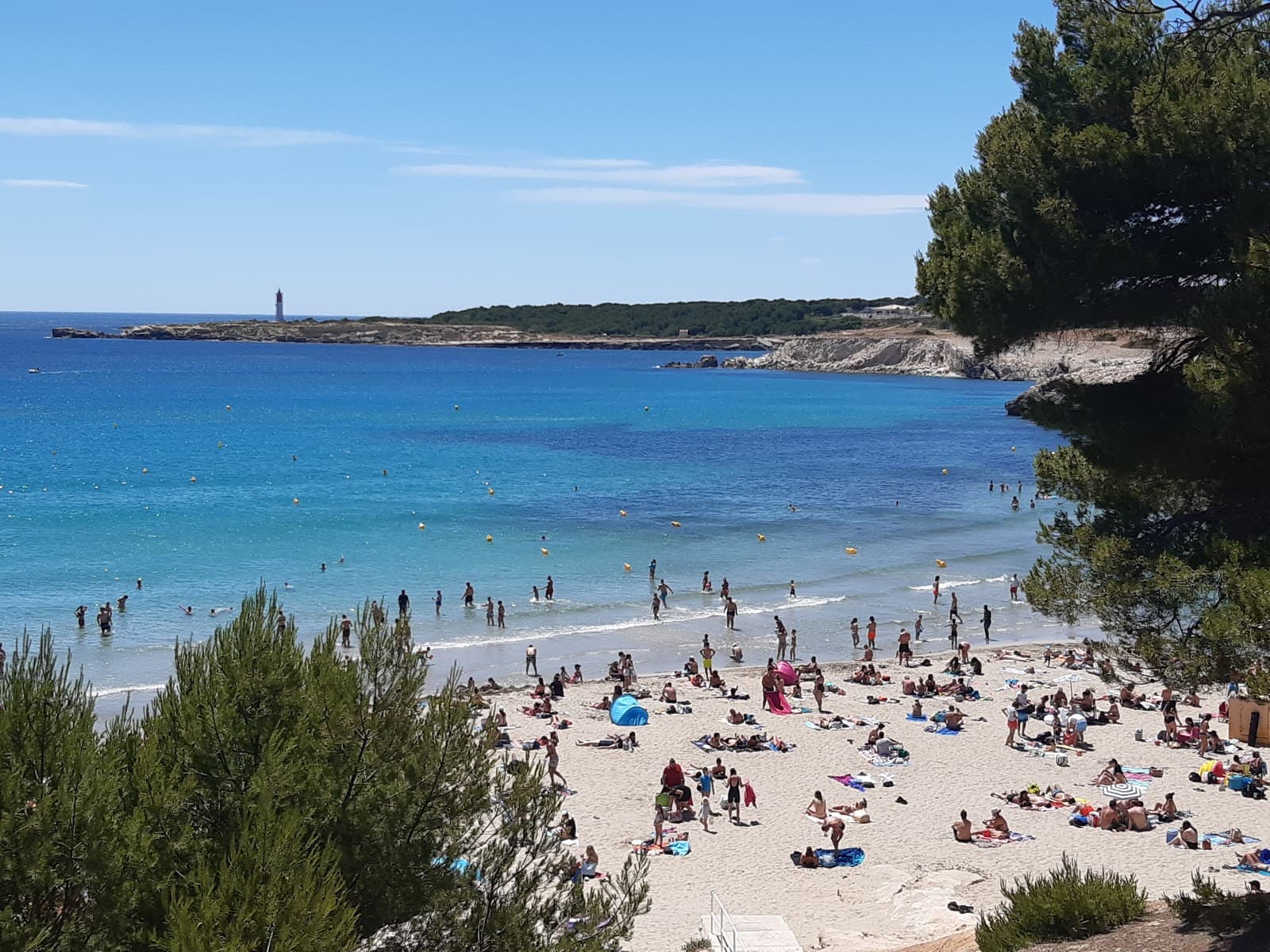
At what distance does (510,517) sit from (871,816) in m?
31.4

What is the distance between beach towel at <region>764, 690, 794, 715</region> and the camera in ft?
79.6

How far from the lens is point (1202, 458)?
9.57 meters

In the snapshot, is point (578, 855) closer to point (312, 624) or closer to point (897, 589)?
point (312, 624)

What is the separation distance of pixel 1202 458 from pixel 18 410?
321 feet

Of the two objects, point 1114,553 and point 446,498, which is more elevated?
point 1114,553

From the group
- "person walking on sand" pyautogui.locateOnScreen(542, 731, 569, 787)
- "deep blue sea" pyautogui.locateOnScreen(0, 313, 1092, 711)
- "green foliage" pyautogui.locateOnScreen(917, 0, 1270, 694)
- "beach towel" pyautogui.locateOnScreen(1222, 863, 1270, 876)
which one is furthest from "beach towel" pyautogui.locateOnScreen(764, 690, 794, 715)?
"green foliage" pyautogui.locateOnScreen(917, 0, 1270, 694)

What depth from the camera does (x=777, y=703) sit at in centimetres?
2428

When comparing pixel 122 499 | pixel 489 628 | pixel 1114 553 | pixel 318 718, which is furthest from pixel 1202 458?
pixel 122 499

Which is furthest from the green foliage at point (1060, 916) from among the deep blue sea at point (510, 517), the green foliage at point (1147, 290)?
the deep blue sea at point (510, 517)

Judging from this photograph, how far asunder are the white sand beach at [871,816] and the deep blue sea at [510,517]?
5.91 metres

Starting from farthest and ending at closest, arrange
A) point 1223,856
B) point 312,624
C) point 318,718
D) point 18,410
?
point 18,410 → point 312,624 → point 1223,856 → point 318,718

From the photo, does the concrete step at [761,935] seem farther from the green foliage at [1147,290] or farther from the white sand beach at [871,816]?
the green foliage at [1147,290]

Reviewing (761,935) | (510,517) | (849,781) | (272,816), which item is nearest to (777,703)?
(849,781)

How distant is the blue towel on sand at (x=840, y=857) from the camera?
1636 cm
